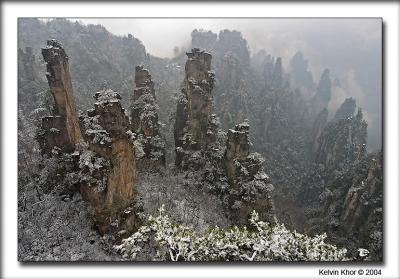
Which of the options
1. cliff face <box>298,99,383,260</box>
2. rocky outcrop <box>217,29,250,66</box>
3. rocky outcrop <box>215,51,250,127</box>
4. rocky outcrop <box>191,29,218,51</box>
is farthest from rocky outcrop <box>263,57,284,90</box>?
cliff face <box>298,99,383,260</box>

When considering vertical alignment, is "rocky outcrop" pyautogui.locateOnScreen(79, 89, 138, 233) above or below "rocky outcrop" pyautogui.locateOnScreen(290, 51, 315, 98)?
below

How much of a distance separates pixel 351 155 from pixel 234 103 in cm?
Result: 2764

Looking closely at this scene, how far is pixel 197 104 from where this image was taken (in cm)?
4066

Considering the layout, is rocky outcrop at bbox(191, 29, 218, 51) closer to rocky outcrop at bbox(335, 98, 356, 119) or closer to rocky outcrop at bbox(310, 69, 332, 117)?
rocky outcrop at bbox(310, 69, 332, 117)

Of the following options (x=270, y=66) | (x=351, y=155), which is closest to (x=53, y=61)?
(x=351, y=155)

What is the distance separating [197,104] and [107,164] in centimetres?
1801

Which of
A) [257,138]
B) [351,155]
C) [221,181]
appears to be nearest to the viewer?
[221,181]

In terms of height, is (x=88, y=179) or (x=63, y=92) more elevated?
(x=63, y=92)

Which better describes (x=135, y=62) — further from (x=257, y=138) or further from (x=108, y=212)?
(x=108, y=212)

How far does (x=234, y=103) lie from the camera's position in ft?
269

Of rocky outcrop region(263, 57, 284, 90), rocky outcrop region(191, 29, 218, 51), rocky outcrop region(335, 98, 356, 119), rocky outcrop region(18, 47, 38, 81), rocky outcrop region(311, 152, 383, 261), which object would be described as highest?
rocky outcrop region(191, 29, 218, 51)

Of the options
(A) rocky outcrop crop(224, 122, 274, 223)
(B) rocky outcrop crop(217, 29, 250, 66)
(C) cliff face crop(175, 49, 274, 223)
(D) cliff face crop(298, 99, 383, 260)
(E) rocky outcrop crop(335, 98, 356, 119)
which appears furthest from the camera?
(B) rocky outcrop crop(217, 29, 250, 66)

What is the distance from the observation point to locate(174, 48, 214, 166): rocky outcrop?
40.2m

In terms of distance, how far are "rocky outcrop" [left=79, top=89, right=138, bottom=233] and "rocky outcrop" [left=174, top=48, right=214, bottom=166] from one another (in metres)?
15.5
